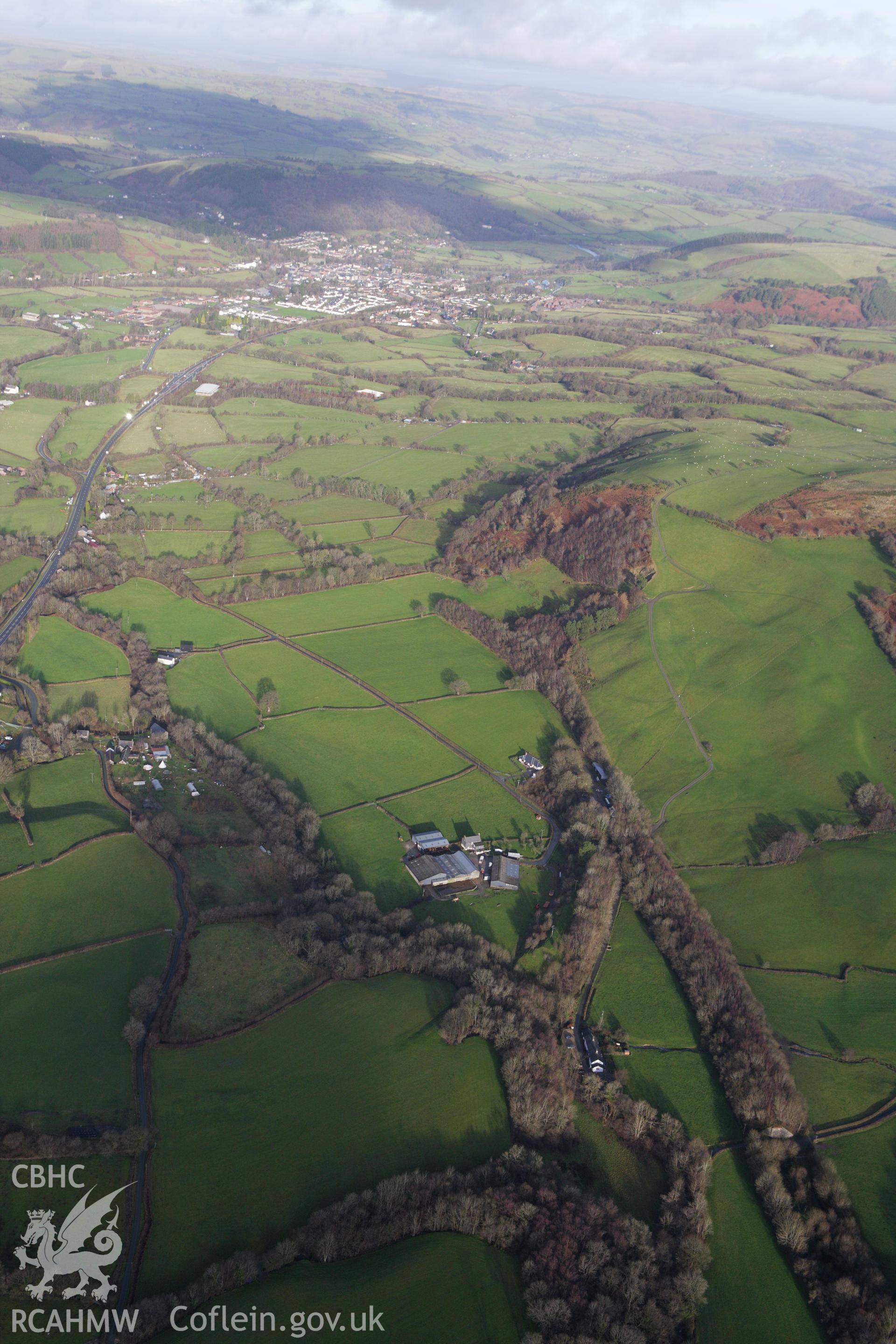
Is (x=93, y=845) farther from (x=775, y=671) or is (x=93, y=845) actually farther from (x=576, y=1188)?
(x=775, y=671)

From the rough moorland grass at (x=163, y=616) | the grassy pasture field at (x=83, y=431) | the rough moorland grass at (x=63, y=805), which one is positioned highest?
the grassy pasture field at (x=83, y=431)

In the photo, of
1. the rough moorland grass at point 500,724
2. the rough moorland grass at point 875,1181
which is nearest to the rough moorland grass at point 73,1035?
the rough moorland grass at point 500,724

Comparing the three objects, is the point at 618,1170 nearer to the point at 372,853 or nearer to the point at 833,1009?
the point at 833,1009

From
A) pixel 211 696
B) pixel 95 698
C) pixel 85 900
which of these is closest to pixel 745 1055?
pixel 85 900

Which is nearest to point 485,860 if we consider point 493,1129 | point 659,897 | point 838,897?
point 659,897

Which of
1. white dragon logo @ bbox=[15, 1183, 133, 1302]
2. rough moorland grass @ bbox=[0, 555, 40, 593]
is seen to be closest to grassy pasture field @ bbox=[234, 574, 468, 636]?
rough moorland grass @ bbox=[0, 555, 40, 593]

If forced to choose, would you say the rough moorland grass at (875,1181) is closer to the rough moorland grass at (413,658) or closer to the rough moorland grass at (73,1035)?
A: the rough moorland grass at (73,1035)
